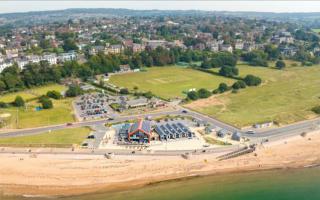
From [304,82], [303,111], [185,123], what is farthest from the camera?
[304,82]

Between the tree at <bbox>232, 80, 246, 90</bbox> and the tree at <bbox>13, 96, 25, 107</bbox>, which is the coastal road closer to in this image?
the tree at <bbox>13, 96, 25, 107</bbox>

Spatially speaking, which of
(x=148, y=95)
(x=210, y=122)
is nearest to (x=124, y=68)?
(x=148, y=95)

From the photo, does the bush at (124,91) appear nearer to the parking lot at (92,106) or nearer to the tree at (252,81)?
the parking lot at (92,106)

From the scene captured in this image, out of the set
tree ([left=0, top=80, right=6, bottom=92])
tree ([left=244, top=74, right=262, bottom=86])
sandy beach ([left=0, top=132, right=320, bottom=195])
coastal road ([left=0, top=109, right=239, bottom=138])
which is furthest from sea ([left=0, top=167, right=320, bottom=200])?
tree ([left=0, top=80, right=6, bottom=92])

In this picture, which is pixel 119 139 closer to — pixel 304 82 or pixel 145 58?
pixel 304 82

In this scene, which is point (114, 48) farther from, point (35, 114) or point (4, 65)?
point (35, 114)

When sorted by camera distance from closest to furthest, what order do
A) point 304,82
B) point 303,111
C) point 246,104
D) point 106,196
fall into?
point 106,196 → point 303,111 → point 246,104 → point 304,82

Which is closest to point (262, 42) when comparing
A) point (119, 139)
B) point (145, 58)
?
point (145, 58)
